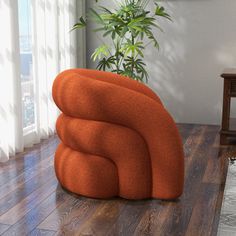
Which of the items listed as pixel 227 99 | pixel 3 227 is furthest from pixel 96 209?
pixel 227 99

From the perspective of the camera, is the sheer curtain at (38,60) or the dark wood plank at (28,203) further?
the sheer curtain at (38,60)

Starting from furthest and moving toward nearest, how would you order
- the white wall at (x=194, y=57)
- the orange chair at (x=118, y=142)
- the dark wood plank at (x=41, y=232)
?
the white wall at (x=194, y=57) < the orange chair at (x=118, y=142) < the dark wood plank at (x=41, y=232)

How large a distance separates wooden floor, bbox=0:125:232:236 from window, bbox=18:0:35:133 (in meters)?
0.67

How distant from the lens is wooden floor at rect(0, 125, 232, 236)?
2.09 m

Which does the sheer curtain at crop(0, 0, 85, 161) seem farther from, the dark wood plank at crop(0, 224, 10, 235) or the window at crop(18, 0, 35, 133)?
the dark wood plank at crop(0, 224, 10, 235)

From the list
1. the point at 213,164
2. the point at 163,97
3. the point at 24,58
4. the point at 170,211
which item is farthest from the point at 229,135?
the point at 24,58

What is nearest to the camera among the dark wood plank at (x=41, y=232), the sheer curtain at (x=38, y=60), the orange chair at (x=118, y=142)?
the dark wood plank at (x=41, y=232)

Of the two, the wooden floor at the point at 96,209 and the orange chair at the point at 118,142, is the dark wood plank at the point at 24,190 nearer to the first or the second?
the wooden floor at the point at 96,209

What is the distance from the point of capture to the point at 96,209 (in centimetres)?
233

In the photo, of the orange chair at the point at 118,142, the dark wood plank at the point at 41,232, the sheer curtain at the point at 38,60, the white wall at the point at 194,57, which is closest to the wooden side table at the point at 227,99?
the white wall at the point at 194,57

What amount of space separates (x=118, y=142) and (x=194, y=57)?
100 inches

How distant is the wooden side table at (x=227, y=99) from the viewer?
12.2 feet

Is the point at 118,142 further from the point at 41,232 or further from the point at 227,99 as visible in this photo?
the point at 227,99

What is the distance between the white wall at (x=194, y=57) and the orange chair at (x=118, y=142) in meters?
2.34
